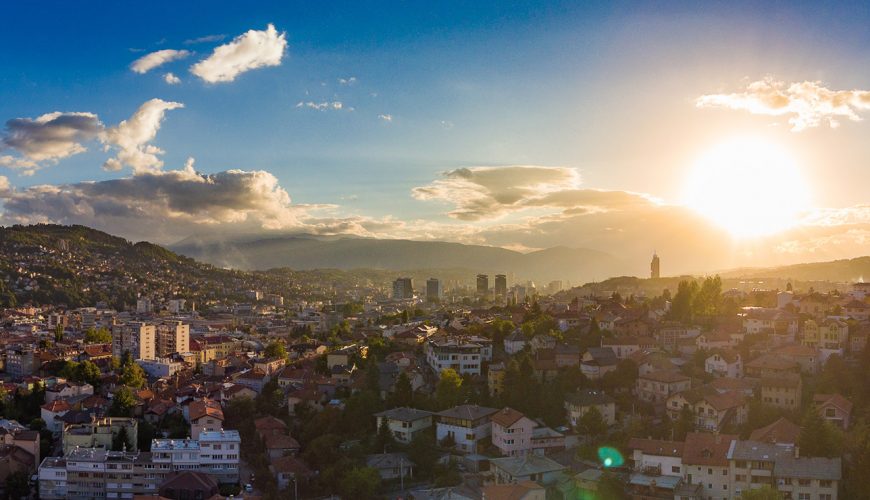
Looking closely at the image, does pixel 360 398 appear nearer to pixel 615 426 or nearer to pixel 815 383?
pixel 615 426

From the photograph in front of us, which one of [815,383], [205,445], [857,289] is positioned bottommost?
[205,445]

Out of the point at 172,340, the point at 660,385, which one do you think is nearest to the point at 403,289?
the point at 172,340

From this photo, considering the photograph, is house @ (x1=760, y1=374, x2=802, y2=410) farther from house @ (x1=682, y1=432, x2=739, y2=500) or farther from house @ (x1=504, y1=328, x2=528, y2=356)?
house @ (x1=504, y1=328, x2=528, y2=356)

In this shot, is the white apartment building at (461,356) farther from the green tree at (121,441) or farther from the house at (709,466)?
the green tree at (121,441)

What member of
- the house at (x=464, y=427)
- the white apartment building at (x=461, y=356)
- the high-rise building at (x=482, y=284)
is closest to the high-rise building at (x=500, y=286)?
the high-rise building at (x=482, y=284)

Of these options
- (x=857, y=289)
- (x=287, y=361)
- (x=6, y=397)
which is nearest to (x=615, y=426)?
(x=287, y=361)

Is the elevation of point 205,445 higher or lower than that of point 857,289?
lower

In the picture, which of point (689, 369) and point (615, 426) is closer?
point (615, 426)
